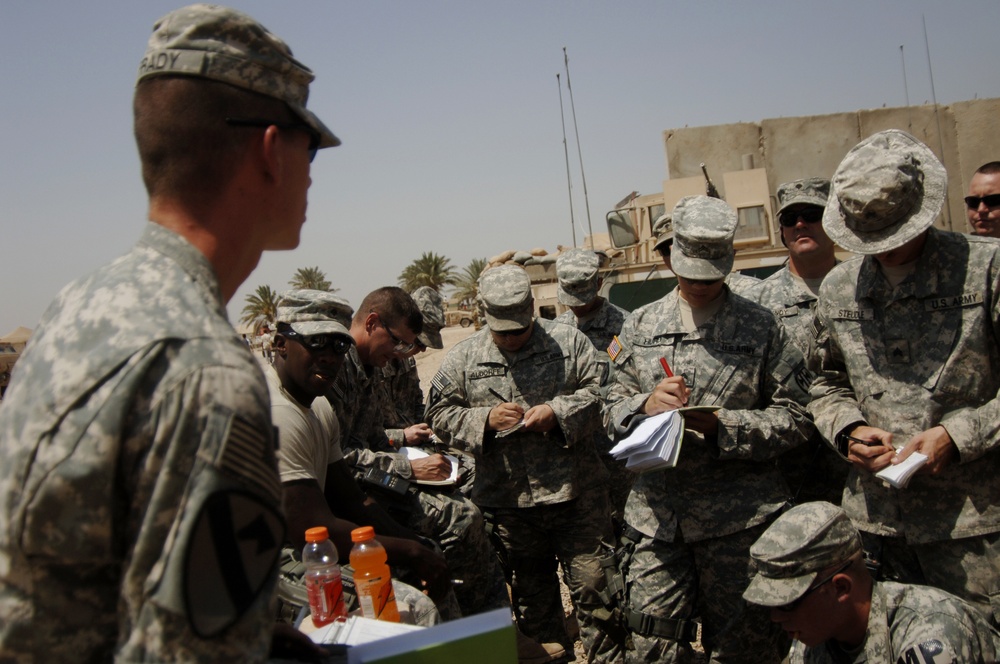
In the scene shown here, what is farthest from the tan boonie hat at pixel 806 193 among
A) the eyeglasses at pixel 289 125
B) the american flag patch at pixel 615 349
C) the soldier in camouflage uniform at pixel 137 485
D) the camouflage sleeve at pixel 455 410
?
the soldier in camouflage uniform at pixel 137 485

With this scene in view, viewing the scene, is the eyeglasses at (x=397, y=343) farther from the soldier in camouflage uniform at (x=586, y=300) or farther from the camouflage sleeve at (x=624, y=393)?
the soldier in camouflage uniform at (x=586, y=300)

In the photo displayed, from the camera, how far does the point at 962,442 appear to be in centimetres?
321

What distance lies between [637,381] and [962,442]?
163 cm

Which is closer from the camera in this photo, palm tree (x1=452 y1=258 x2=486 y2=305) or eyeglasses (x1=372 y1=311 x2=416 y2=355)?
eyeglasses (x1=372 y1=311 x2=416 y2=355)

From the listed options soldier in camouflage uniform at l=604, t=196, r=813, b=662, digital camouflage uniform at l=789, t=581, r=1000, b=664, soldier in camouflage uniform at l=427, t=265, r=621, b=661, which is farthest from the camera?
soldier in camouflage uniform at l=427, t=265, r=621, b=661

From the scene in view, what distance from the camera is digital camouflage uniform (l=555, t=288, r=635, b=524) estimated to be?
5980 mm

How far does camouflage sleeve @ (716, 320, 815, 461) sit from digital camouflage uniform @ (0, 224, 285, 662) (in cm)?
298

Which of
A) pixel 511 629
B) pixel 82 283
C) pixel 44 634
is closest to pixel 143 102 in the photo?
pixel 82 283

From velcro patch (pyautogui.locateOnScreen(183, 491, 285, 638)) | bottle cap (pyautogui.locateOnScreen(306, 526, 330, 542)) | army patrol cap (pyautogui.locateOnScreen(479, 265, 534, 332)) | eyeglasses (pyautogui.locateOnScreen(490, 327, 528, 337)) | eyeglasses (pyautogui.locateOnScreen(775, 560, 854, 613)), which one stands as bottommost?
eyeglasses (pyautogui.locateOnScreen(775, 560, 854, 613))

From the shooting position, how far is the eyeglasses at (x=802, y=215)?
5.22 meters

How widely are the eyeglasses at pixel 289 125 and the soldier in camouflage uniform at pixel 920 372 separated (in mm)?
2437

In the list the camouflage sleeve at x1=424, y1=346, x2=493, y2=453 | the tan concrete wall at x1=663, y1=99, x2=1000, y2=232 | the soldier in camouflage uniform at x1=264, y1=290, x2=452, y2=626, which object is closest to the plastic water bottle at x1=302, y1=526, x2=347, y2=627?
the soldier in camouflage uniform at x1=264, y1=290, x2=452, y2=626

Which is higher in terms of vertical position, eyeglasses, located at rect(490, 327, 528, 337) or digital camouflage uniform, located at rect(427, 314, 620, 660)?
eyeglasses, located at rect(490, 327, 528, 337)

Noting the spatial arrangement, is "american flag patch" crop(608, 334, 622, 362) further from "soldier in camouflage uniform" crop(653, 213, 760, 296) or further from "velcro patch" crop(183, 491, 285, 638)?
"velcro patch" crop(183, 491, 285, 638)
